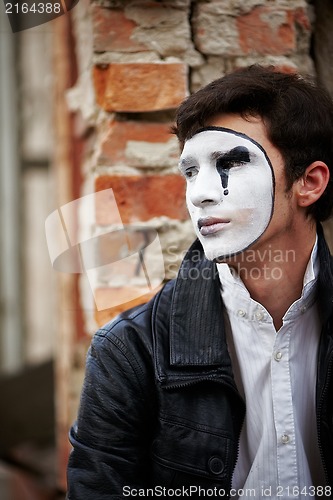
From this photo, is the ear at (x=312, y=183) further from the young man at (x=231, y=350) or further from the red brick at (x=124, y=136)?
the red brick at (x=124, y=136)

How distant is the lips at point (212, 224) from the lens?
1581mm

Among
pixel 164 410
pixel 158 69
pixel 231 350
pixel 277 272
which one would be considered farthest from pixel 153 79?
pixel 164 410

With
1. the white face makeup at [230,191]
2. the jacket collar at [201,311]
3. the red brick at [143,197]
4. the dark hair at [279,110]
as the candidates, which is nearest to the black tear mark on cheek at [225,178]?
the white face makeup at [230,191]

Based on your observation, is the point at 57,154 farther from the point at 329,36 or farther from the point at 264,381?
the point at 264,381

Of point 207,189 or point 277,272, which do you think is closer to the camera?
point 207,189

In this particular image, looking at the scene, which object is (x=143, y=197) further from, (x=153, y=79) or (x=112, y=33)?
(x=112, y=33)

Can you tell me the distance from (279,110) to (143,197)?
0.51 metres

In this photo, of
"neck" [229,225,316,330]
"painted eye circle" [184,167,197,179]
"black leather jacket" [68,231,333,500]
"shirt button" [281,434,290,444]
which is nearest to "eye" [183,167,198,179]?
"painted eye circle" [184,167,197,179]

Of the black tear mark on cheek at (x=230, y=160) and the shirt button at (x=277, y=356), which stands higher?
the black tear mark on cheek at (x=230, y=160)

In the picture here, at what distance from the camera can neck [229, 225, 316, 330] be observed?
1689 mm

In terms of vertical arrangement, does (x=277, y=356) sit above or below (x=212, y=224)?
below

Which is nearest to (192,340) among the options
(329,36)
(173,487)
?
Answer: (173,487)

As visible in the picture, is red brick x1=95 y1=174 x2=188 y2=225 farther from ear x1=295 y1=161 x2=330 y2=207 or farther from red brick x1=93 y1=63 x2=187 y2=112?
ear x1=295 y1=161 x2=330 y2=207

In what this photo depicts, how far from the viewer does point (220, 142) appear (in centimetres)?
159
